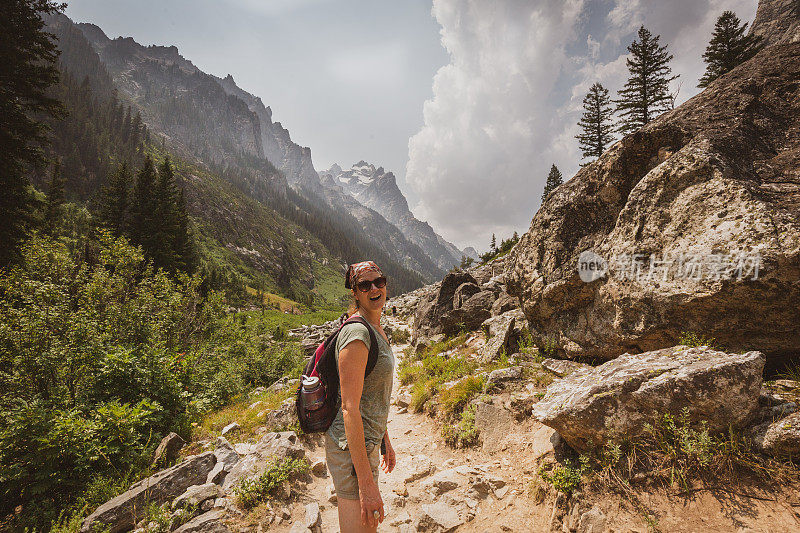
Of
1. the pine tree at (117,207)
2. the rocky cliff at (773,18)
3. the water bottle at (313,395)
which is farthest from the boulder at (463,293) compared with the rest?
the rocky cliff at (773,18)

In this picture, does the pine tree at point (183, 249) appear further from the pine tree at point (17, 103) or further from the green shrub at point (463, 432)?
the green shrub at point (463, 432)

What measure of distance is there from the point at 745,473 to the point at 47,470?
10152 millimetres

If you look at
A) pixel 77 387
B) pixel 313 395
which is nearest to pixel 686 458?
pixel 313 395

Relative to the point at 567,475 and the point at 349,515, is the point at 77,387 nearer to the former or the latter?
the point at 349,515

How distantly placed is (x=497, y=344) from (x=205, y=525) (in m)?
8.09

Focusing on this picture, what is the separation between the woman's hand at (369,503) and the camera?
2.47 m

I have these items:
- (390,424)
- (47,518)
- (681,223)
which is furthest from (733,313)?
(47,518)

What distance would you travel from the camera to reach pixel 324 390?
110 inches

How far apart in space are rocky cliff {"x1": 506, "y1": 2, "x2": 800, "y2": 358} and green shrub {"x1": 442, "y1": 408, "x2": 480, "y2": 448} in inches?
124

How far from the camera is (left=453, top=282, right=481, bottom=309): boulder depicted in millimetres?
15625

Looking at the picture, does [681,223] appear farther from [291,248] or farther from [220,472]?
[291,248]

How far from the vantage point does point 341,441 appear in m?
2.62

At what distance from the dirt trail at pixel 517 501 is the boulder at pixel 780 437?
1.33 feet
